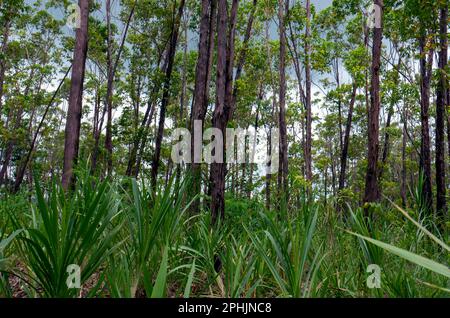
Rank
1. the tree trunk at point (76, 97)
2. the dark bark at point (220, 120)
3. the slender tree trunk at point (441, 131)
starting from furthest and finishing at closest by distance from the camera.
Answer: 1. the slender tree trunk at point (441, 131)
2. the tree trunk at point (76, 97)
3. the dark bark at point (220, 120)

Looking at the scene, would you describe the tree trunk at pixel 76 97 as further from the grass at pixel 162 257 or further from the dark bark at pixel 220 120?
the grass at pixel 162 257

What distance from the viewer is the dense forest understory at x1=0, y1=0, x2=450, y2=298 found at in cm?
160

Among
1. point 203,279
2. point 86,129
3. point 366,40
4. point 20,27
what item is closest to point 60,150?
point 86,129

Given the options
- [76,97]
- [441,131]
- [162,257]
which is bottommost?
[162,257]

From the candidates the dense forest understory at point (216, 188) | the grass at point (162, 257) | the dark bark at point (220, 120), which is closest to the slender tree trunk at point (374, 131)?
the dense forest understory at point (216, 188)

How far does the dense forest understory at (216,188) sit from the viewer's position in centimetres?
160

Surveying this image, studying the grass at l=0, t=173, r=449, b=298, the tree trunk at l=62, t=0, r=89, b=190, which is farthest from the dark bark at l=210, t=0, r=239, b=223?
the tree trunk at l=62, t=0, r=89, b=190

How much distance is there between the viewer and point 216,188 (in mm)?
3533

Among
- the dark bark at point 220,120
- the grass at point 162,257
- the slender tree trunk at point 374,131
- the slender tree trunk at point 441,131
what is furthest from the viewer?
the slender tree trunk at point 441,131

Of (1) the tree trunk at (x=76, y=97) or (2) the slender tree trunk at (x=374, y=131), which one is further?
(1) the tree trunk at (x=76, y=97)

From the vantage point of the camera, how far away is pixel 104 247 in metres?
1.54

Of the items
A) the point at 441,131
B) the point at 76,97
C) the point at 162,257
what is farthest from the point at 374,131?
the point at 76,97

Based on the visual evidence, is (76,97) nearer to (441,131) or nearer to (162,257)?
(162,257)
